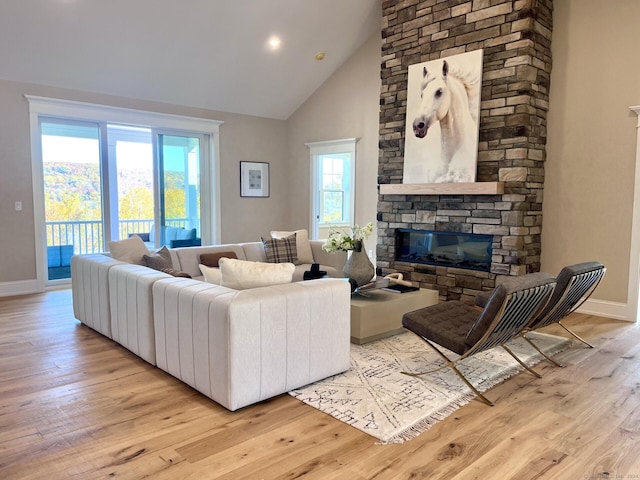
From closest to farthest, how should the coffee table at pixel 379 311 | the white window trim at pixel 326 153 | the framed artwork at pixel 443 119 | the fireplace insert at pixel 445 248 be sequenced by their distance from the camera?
the coffee table at pixel 379 311
the framed artwork at pixel 443 119
the fireplace insert at pixel 445 248
the white window trim at pixel 326 153

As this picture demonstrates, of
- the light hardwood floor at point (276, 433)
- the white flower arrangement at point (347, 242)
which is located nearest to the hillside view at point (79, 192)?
the light hardwood floor at point (276, 433)

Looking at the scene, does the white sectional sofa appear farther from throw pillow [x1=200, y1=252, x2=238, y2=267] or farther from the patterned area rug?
throw pillow [x1=200, y1=252, x2=238, y2=267]

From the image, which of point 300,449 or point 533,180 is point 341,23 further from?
point 300,449

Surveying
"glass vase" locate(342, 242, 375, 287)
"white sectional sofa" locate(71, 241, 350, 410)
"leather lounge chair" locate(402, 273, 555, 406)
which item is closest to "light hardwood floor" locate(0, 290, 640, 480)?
"white sectional sofa" locate(71, 241, 350, 410)

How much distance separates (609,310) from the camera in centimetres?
504

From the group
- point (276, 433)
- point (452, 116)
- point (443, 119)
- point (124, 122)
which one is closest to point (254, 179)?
point (124, 122)

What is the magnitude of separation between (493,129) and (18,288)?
6103 millimetres

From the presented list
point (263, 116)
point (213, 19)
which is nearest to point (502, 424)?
point (213, 19)

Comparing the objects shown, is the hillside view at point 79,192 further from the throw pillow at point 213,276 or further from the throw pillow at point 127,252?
the throw pillow at point 213,276

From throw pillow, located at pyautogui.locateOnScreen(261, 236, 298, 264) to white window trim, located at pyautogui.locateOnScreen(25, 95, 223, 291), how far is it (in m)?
2.21

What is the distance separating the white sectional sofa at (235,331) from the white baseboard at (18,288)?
3027 millimetres

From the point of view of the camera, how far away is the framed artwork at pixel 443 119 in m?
5.32

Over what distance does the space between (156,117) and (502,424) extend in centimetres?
613

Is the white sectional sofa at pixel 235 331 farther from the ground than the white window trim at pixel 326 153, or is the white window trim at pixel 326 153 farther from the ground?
the white window trim at pixel 326 153
